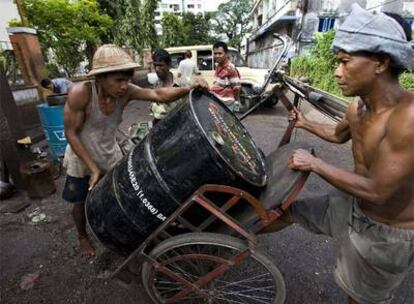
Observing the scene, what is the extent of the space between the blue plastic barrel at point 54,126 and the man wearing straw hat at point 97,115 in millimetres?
1968

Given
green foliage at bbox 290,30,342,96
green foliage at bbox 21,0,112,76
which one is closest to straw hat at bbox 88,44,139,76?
green foliage at bbox 290,30,342,96

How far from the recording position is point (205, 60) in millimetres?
8414

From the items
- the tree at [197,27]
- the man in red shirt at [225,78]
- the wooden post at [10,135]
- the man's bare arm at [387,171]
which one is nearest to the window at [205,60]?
the man in red shirt at [225,78]

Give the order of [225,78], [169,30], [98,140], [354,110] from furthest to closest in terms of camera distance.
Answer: [169,30] < [225,78] < [98,140] < [354,110]

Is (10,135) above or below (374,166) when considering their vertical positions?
below

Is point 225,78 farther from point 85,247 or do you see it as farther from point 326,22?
point 326,22

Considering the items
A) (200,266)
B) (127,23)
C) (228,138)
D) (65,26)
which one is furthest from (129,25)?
(200,266)

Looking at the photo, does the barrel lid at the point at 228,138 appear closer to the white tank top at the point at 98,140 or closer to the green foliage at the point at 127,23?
the white tank top at the point at 98,140

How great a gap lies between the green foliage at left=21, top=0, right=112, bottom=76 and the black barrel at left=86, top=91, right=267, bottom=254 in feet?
28.3

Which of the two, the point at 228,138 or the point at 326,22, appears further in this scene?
the point at 326,22

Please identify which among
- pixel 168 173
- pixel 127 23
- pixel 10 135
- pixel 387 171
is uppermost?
pixel 127 23

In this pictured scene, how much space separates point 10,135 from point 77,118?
6.93 feet

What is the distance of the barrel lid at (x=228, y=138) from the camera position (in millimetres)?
1461

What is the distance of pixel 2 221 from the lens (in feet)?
10.2
